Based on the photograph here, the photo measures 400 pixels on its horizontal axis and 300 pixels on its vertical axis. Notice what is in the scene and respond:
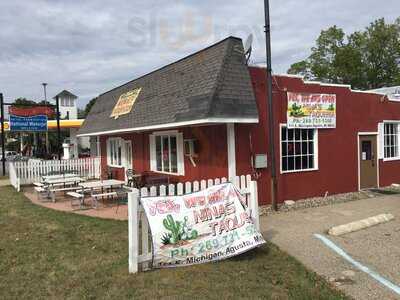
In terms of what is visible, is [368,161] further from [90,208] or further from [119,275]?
[119,275]

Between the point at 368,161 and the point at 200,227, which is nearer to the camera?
the point at 200,227

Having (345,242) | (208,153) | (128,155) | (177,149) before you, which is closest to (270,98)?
(208,153)

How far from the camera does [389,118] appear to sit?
14789 mm

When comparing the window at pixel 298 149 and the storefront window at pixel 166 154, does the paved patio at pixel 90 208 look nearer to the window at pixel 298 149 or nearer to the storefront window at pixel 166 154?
the storefront window at pixel 166 154

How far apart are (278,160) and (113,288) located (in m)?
7.24

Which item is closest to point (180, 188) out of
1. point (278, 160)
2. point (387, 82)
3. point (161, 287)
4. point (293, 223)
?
point (161, 287)

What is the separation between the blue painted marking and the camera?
505 cm

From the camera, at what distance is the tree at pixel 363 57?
4594 centimetres

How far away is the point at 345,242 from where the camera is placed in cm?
710

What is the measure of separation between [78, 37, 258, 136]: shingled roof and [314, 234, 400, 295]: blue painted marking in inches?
144

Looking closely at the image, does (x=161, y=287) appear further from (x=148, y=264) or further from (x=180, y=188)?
(x=180, y=188)

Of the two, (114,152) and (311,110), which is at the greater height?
(311,110)

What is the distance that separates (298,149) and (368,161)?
3662 mm

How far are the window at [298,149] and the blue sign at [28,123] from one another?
1596 cm
